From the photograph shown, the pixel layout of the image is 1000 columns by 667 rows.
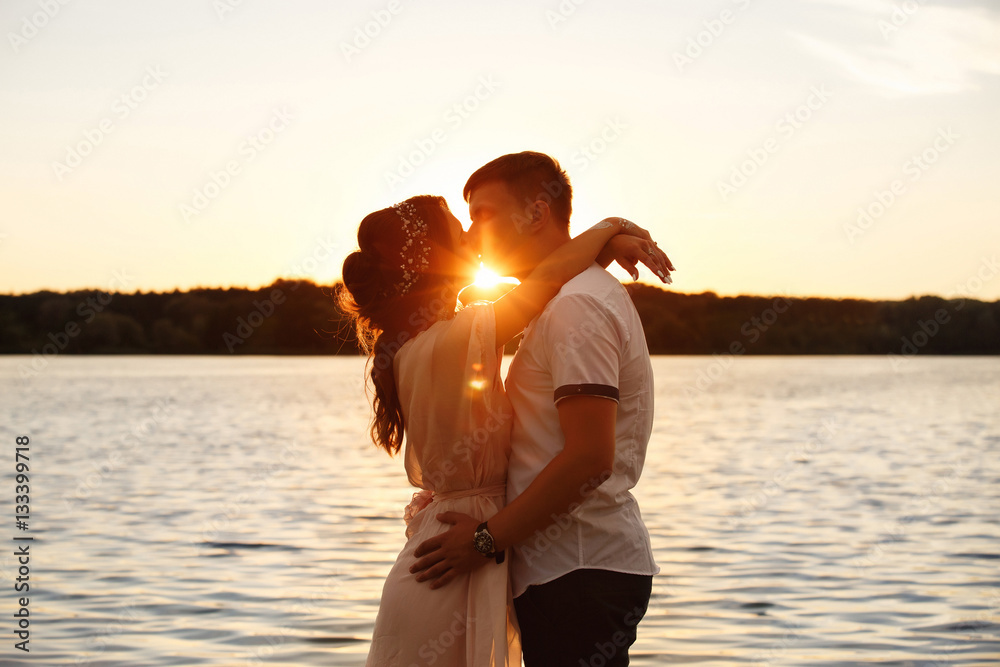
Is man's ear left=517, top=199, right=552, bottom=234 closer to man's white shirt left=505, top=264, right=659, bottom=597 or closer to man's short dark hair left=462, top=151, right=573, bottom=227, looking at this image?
man's short dark hair left=462, top=151, right=573, bottom=227

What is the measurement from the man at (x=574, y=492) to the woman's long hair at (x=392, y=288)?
284 mm

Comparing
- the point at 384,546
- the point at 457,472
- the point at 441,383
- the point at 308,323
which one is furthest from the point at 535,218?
the point at 308,323

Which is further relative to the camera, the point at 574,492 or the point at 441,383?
the point at 441,383

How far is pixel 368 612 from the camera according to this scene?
654 centimetres

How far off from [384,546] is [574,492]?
703 cm

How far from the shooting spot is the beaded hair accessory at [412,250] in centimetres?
243

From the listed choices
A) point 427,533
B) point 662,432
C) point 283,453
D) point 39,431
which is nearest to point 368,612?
point 427,533

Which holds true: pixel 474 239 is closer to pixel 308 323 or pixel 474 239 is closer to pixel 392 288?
pixel 392 288

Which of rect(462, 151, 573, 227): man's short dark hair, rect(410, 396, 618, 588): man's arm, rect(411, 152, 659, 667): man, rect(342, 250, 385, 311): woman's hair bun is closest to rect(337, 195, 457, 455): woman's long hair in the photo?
rect(342, 250, 385, 311): woman's hair bun

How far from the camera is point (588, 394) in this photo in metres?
2.12

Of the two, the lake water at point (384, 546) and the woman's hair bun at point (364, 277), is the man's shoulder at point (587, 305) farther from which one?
the lake water at point (384, 546)

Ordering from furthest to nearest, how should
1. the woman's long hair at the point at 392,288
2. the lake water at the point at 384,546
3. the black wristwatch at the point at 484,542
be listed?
the lake water at the point at 384,546, the woman's long hair at the point at 392,288, the black wristwatch at the point at 484,542

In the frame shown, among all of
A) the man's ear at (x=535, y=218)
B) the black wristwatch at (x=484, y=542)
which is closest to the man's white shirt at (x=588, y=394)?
the black wristwatch at (x=484, y=542)

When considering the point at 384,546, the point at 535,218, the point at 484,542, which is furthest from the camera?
the point at 384,546
